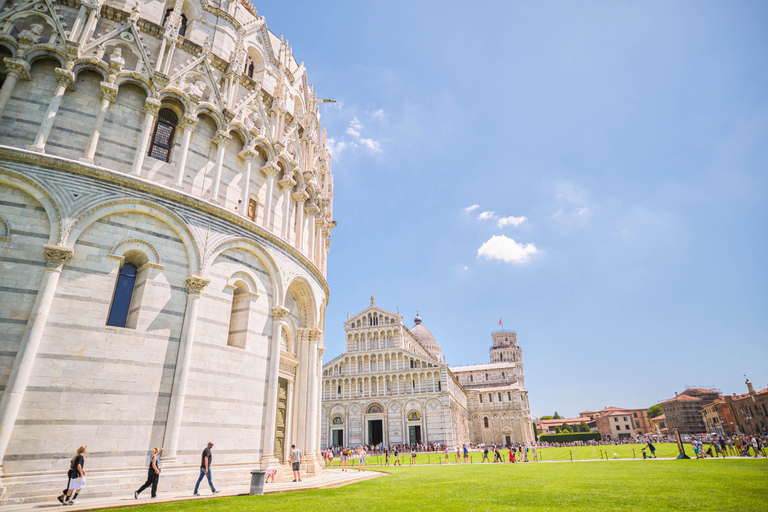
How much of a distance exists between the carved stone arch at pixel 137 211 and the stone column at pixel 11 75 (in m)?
3.93

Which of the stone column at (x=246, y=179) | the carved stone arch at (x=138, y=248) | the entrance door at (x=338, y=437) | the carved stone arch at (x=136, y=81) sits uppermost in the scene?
the carved stone arch at (x=136, y=81)

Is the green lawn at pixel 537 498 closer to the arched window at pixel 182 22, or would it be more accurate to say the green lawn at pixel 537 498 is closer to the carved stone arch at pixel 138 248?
the carved stone arch at pixel 138 248

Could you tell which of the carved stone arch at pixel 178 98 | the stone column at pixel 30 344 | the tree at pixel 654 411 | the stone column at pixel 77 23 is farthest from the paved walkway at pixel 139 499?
the tree at pixel 654 411

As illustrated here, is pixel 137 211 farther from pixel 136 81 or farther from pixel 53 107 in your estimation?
pixel 136 81

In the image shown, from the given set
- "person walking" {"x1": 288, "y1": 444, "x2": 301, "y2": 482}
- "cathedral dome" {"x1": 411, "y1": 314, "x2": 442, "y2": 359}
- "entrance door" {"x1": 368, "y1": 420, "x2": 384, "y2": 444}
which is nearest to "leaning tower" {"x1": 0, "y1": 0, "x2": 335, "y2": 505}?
"person walking" {"x1": 288, "y1": 444, "x2": 301, "y2": 482}

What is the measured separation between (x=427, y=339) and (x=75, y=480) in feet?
242

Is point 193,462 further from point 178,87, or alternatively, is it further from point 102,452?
point 178,87

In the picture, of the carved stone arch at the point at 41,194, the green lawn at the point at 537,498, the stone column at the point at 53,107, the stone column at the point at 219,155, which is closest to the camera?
the green lawn at the point at 537,498

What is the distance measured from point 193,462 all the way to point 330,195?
1545 centimetres

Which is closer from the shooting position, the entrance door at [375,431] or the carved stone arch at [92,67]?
the carved stone arch at [92,67]

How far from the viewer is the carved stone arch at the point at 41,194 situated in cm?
1071

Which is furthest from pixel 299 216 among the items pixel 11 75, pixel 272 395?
pixel 11 75

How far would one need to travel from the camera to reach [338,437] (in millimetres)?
56812

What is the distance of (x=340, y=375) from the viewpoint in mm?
59406
